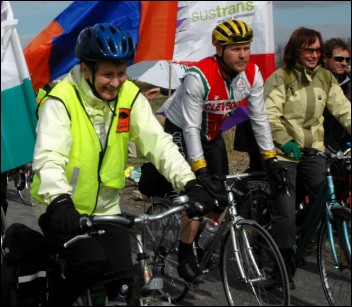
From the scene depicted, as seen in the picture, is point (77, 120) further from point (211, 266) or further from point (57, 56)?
point (57, 56)

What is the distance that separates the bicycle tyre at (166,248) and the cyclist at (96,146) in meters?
Answer: 0.17

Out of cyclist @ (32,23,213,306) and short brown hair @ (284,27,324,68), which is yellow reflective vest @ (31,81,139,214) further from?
short brown hair @ (284,27,324,68)

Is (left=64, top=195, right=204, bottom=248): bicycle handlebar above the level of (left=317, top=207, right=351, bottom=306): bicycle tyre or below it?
above

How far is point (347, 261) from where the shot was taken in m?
4.61

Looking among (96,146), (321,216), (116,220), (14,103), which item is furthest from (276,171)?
(116,220)

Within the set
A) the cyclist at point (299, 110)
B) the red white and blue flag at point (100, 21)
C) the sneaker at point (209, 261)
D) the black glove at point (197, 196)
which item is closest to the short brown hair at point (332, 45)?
the cyclist at point (299, 110)

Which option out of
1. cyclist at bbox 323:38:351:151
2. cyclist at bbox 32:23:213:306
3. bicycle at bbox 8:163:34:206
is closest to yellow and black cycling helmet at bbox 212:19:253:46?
cyclist at bbox 323:38:351:151

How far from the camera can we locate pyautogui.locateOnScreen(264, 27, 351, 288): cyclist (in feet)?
18.3

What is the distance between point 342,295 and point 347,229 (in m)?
0.48

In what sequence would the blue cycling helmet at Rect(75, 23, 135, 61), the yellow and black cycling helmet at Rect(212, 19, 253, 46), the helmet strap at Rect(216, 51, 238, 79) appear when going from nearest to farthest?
the blue cycling helmet at Rect(75, 23, 135, 61) → the yellow and black cycling helmet at Rect(212, 19, 253, 46) → the helmet strap at Rect(216, 51, 238, 79)

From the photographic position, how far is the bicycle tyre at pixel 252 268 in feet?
14.9

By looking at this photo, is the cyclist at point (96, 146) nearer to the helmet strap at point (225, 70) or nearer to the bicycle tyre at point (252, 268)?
the bicycle tyre at point (252, 268)

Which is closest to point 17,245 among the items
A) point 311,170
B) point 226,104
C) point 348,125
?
point 226,104

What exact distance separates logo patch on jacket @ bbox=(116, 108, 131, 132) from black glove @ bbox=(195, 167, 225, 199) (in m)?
Answer: 0.91
